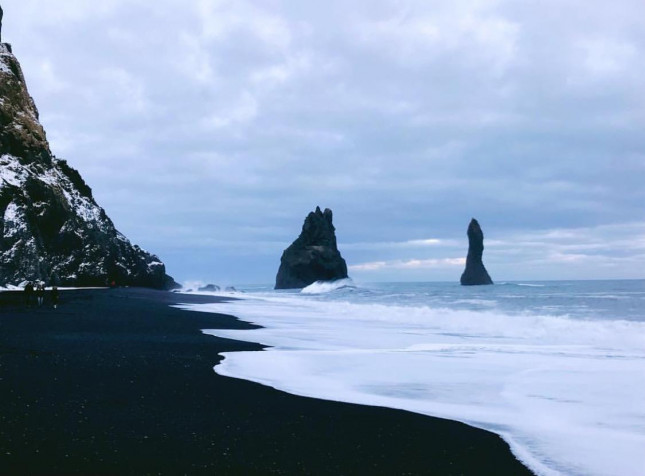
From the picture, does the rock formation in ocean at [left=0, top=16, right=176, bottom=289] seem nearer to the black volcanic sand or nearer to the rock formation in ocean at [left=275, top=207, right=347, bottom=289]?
the black volcanic sand

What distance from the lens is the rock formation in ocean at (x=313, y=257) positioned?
15038 cm

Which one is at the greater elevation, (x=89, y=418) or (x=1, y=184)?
→ (x=1, y=184)

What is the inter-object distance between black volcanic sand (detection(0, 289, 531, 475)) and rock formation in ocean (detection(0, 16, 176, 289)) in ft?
148

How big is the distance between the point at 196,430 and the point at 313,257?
5644 inches

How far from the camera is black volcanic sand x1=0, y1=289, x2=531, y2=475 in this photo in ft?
18.7

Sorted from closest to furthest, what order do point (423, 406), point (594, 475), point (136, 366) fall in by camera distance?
point (594, 475) → point (423, 406) → point (136, 366)

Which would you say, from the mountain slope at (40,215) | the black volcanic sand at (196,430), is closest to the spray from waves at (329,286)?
the mountain slope at (40,215)

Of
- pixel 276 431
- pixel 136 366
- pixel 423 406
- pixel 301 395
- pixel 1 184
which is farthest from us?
pixel 1 184

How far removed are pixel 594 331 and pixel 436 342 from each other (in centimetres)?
912

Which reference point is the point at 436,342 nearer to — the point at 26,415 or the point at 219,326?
the point at 219,326

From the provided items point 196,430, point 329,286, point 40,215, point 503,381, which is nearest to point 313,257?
point 329,286

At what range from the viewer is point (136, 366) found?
1166 cm

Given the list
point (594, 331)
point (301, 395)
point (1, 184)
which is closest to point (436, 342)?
point (594, 331)

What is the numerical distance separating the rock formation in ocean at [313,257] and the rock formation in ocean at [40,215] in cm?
6896
